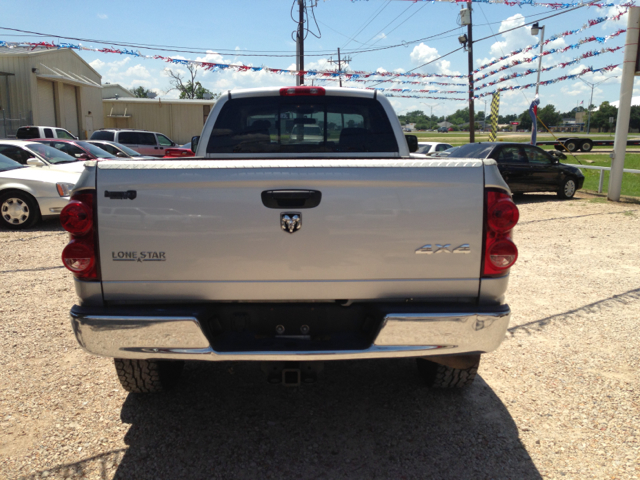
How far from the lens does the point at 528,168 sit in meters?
14.3

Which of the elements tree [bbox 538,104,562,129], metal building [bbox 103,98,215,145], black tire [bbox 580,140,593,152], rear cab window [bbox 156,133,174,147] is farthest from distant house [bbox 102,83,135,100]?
tree [bbox 538,104,562,129]

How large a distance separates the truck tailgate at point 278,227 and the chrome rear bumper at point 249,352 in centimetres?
17

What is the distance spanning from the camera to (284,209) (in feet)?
8.50

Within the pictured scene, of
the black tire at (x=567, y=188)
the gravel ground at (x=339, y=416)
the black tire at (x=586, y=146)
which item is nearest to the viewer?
the gravel ground at (x=339, y=416)

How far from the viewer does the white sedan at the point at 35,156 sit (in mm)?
10888

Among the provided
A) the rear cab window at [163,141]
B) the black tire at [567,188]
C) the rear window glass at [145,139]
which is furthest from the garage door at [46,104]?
the black tire at [567,188]

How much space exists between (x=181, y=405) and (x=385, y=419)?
1329 mm

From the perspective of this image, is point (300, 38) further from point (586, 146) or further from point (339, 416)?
point (586, 146)

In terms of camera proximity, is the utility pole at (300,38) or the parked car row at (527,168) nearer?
the parked car row at (527,168)

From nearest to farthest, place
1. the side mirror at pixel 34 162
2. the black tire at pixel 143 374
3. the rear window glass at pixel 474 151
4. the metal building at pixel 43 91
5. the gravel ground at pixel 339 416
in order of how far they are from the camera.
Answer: the gravel ground at pixel 339 416 < the black tire at pixel 143 374 < the side mirror at pixel 34 162 < the rear window glass at pixel 474 151 < the metal building at pixel 43 91

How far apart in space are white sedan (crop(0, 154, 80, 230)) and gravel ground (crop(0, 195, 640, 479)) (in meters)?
5.31

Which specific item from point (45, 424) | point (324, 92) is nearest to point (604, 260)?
point (324, 92)

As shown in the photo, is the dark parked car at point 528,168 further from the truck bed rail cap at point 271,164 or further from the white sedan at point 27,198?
the truck bed rail cap at point 271,164

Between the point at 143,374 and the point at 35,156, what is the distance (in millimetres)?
9910
